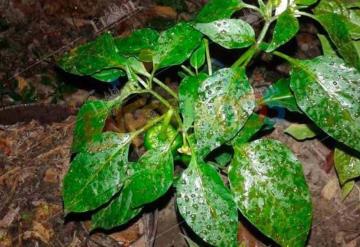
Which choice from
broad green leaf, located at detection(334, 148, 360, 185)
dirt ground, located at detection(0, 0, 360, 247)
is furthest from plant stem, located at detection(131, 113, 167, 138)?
broad green leaf, located at detection(334, 148, 360, 185)

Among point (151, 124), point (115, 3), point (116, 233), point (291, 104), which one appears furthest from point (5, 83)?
point (291, 104)

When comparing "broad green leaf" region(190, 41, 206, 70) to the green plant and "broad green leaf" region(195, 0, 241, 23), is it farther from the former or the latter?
"broad green leaf" region(195, 0, 241, 23)

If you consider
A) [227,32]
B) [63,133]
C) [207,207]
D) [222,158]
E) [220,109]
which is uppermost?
[227,32]

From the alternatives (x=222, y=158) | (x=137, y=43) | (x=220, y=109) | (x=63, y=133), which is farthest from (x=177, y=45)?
(x=63, y=133)

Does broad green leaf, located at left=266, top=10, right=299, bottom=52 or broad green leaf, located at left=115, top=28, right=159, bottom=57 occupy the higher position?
broad green leaf, located at left=266, top=10, right=299, bottom=52

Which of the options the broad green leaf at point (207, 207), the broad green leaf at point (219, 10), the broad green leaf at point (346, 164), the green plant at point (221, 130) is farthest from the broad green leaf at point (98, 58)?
the broad green leaf at point (346, 164)

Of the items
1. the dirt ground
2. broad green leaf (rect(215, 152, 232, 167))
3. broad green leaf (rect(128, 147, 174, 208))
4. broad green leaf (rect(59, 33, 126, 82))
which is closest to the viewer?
broad green leaf (rect(128, 147, 174, 208))

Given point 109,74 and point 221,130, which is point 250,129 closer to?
point 221,130
